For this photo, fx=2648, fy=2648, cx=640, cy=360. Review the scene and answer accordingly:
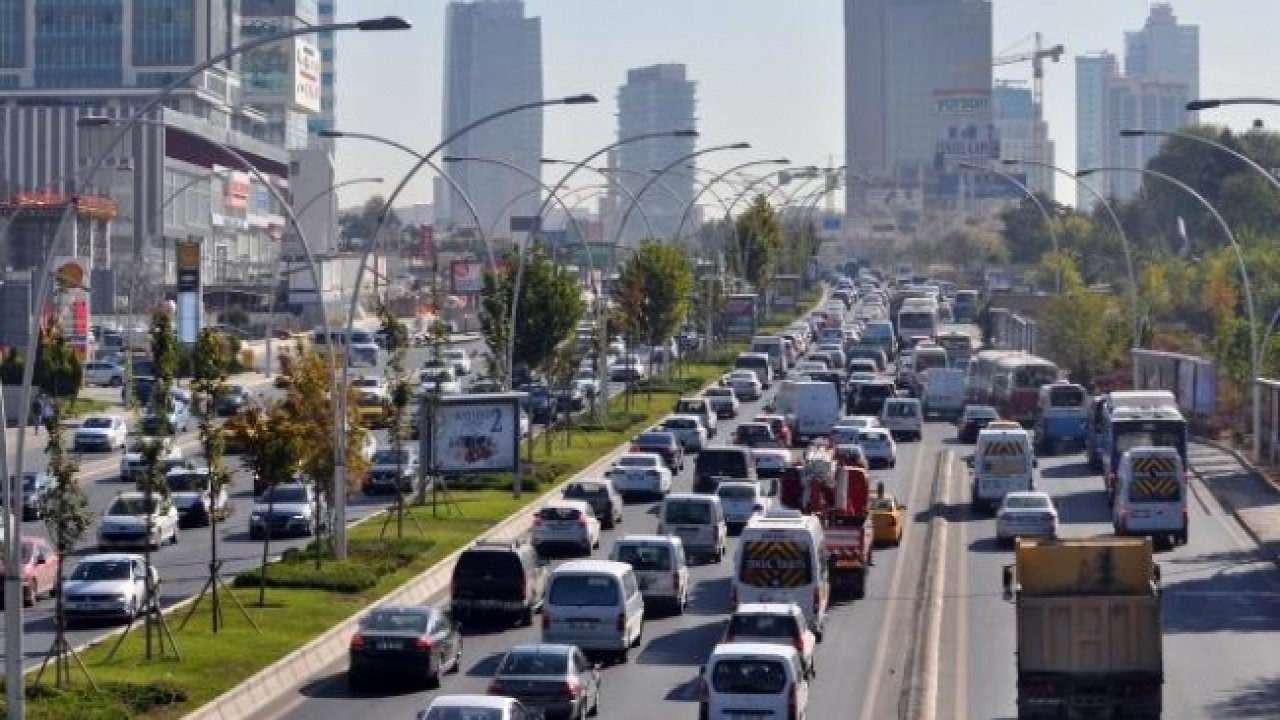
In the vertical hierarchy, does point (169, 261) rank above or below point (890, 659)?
above

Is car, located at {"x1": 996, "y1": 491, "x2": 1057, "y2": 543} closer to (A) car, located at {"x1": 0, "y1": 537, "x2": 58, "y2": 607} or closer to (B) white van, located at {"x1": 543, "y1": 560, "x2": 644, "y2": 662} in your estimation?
(B) white van, located at {"x1": 543, "y1": 560, "x2": 644, "y2": 662}

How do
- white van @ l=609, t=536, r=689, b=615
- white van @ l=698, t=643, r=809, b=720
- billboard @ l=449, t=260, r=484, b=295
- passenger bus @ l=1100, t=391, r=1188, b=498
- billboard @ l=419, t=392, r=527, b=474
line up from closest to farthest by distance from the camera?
white van @ l=698, t=643, r=809, b=720 → white van @ l=609, t=536, r=689, b=615 → passenger bus @ l=1100, t=391, r=1188, b=498 → billboard @ l=419, t=392, r=527, b=474 → billboard @ l=449, t=260, r=484, b=295

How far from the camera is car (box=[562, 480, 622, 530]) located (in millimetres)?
57906

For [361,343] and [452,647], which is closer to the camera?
[452,647]

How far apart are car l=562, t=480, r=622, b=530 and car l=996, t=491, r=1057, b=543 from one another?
8721 mm

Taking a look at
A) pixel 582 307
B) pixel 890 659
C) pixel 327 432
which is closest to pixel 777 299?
pixel 582 307

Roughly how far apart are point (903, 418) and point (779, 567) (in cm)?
4669

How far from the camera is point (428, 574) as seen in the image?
4772 centimetres

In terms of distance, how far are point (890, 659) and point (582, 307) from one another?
131ft

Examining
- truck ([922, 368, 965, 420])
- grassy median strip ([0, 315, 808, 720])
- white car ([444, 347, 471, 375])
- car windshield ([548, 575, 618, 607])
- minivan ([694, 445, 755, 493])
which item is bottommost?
grassy median strip ([0, 315, 808, 720])

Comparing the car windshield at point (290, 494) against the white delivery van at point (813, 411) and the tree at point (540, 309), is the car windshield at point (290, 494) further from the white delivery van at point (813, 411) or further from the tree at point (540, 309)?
the white delivery van at point (813, 411)

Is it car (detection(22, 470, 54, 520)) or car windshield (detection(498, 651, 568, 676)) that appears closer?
car windshield (detection(498, 651, 568, 676))

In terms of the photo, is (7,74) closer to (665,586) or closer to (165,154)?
(165,154)

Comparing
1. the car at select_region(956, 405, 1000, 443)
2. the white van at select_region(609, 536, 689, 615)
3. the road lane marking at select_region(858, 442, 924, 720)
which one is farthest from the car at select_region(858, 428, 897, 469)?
the white van at select_region(609, 536, 689, 615)
